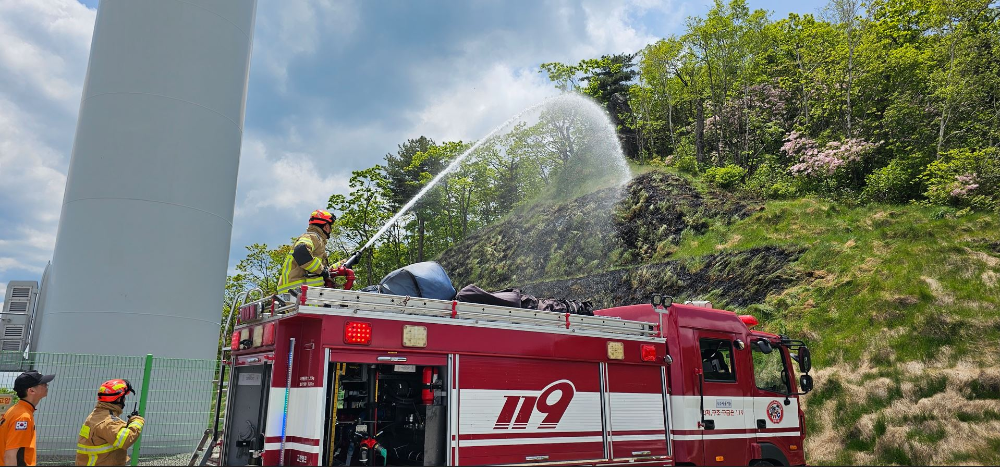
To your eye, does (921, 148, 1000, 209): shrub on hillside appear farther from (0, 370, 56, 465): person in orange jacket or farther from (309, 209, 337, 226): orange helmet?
(0, 370, 56, 465): person in orange jacket

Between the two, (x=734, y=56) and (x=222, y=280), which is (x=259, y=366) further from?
(x=734, y=56)

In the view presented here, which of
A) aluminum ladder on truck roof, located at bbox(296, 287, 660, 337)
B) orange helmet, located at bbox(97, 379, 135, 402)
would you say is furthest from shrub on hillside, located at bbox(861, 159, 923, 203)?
orange helmet, located at bbox(97, 379, 135, 402)

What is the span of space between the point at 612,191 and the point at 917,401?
2201 centimetres

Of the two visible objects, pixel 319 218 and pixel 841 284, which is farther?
pixel 841 284

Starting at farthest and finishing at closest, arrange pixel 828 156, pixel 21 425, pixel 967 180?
1. pixel 828 156
2. pixel 967 180
3. pixel 21 425

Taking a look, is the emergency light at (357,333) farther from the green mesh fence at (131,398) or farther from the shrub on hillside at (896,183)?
the shrub on hillside at (896,183)

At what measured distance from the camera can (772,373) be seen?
8602 millimetres

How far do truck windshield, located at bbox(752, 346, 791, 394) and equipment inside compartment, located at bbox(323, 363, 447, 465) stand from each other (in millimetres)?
4891

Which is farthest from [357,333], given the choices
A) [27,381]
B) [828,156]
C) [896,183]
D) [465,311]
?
[828,156]

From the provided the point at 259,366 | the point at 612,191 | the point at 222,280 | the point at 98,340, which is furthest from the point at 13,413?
the point at 612,191

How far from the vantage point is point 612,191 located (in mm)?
34281

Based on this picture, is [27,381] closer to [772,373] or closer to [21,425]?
[21,425]

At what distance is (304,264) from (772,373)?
652 cm

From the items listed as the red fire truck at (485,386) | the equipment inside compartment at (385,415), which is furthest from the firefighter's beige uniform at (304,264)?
the equipment inside compartment at (385,415)
